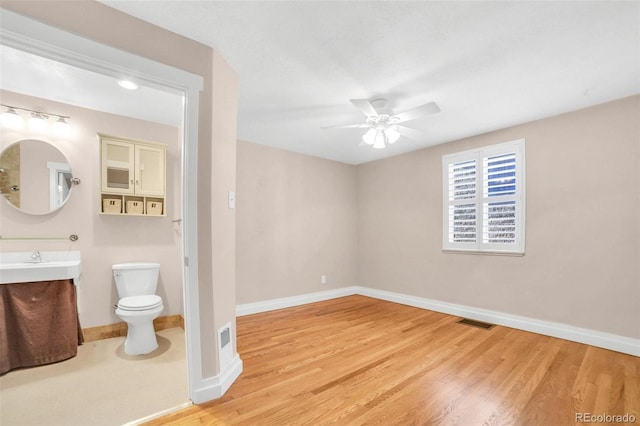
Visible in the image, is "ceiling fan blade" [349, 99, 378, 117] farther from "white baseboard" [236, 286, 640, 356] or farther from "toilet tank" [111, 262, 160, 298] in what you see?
"white baseboard" [236, 286, 640, 356]

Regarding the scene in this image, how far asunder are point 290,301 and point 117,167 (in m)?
2.81

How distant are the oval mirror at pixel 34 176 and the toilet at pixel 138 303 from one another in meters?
0.87


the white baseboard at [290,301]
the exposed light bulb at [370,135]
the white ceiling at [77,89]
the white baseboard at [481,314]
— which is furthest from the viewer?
the white baseboard at [290,301]

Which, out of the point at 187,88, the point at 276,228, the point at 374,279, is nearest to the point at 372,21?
the point at 187,88

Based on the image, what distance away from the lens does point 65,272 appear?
7.64ft

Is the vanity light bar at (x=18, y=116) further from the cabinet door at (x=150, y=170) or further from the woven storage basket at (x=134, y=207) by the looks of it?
the woven storage basket at (x=134, y=207)

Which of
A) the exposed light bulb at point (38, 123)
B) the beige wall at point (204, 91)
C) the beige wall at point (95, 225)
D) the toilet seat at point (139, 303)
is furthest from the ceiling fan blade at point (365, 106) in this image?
the exposed light bulb at point (38, 123)

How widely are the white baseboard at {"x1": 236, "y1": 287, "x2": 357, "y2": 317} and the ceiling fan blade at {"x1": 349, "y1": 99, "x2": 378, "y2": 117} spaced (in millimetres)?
2896

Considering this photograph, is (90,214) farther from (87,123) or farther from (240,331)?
(240,331)

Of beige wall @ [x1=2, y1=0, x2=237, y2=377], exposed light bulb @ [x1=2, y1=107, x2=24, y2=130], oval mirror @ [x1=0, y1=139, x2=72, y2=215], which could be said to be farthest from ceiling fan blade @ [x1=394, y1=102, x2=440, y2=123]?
exposed light bulb @ [x1=2, y1=107, x2=24, y2=130]

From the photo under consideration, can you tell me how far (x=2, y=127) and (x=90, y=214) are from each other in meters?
1.01

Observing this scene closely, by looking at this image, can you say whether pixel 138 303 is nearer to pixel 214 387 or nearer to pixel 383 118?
pixel 214 387

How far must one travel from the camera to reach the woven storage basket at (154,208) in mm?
3096

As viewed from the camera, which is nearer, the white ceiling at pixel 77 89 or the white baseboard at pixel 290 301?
the white ceiling at pixel 77 89
